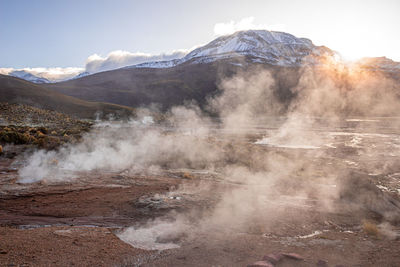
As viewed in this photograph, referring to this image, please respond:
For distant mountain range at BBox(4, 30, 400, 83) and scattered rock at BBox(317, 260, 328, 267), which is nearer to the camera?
scattered rock at BBox(317, 260, 328, 267)

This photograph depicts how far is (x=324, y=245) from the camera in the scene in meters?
5.30

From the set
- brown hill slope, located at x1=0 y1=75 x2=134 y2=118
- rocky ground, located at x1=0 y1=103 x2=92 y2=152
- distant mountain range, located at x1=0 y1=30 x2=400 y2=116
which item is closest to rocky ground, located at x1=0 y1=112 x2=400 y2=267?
rocky ground, located at x1=0 y1=103 x2=92 y2=152

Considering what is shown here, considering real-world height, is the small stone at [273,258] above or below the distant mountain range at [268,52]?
below

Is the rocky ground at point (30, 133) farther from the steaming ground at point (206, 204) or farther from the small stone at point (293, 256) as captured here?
the small stone at point (293, 256)

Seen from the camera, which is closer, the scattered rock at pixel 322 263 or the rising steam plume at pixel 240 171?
the scattered rock at pixel 322 263

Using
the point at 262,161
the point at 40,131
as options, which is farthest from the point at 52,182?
the point at 40,131

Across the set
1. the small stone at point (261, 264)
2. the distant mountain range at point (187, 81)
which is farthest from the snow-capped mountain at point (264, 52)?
the small stone at point (261, 264)

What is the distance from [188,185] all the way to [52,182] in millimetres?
4782

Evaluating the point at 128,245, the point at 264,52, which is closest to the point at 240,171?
the point at 128,245

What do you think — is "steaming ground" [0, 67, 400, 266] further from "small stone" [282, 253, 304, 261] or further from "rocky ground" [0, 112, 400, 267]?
"small stone" [282, 253, 304, 261]

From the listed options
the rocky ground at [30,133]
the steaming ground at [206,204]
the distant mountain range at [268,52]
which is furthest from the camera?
the distant mountain range at [268,52]

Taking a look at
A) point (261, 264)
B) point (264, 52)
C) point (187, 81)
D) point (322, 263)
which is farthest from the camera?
point (264, 52)

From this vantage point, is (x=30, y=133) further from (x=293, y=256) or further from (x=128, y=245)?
(x=293, y=256)

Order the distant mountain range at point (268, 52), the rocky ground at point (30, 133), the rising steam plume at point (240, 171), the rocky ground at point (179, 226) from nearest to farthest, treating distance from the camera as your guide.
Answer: the rocky ground at point (179, 226)
the rising steam plume at point (240, 171)
the rocky ground at point (30, 133)
the distant mountain range at point (268, 52)
